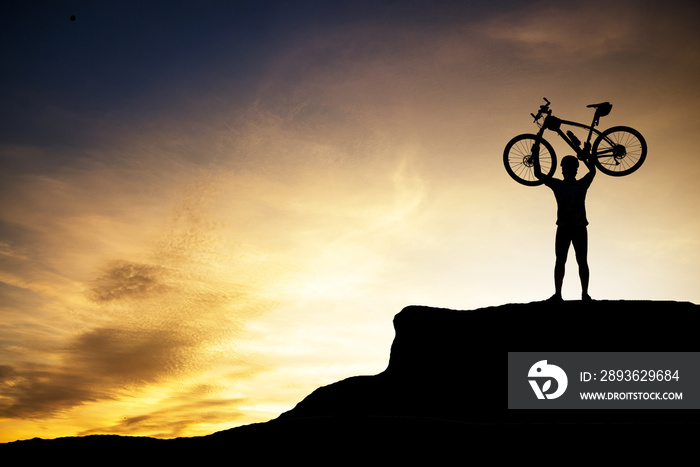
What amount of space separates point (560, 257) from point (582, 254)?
42 cm

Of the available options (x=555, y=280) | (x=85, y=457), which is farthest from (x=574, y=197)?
(x=85, y=457)

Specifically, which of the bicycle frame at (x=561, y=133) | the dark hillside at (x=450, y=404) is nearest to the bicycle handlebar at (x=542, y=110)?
the bicycle frame at (x=561, y=133)

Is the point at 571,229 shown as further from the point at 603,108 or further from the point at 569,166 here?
the point at 603,108

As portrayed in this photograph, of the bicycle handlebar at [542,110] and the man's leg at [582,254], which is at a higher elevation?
the bicycle handlebar at [542,110]

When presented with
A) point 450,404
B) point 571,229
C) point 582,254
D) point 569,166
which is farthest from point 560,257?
point 450,404

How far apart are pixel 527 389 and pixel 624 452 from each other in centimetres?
197

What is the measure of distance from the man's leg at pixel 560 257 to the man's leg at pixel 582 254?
0.17m

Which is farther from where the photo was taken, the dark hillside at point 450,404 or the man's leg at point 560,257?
the man's leg at point 560,257

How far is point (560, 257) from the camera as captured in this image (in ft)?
35.0

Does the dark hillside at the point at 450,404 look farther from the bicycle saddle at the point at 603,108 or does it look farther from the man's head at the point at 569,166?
the bicycle saddle at the point at 603,108

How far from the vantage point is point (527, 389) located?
29.3 feet

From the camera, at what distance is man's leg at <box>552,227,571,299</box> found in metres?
10.6

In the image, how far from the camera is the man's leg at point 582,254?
1057cm

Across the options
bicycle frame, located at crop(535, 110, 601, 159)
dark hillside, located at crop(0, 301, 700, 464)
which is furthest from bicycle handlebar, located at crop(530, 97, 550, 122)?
dark hillside, located at crop(0, 301, 700, 464)
